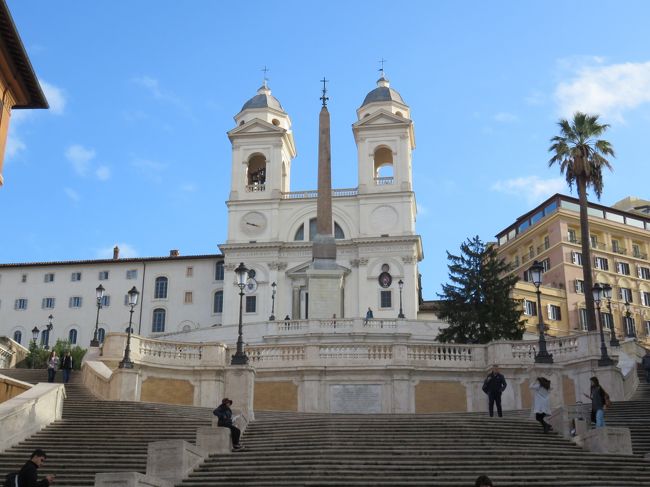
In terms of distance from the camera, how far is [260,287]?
235 feet

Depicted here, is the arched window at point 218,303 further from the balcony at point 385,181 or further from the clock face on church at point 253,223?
the balcony at point 385,181

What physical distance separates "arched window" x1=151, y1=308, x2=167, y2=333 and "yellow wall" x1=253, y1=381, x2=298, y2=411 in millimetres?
47733

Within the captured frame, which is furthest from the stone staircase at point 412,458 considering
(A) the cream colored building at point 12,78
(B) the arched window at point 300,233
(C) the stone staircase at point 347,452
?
(B) the arched window at point 300,233

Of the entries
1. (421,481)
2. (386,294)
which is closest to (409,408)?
(421,481)

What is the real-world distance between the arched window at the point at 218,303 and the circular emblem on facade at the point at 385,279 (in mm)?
14735

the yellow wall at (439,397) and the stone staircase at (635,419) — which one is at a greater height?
the yellow wall at (439,397)

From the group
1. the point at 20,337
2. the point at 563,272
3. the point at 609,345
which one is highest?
the point at 563,272

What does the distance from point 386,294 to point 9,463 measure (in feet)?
176

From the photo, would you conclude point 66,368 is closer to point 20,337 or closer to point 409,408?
point 409,408

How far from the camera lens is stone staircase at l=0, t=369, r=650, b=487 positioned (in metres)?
15.5

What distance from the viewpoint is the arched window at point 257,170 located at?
3120 inches

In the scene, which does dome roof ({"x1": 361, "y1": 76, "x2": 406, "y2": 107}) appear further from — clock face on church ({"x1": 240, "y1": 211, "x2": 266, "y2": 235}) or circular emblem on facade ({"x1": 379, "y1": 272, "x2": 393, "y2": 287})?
circular emblem on facade ({"x1": 379, "y1": 272, "x2": 393, "y2": 287})

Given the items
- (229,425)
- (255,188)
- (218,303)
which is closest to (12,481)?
(229,425)

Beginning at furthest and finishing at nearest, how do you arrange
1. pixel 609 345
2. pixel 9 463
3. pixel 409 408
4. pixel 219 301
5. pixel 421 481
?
pixel 219 301
pixel 609 345
pixel 409 408
pixel 9 463
pixel 421 481
